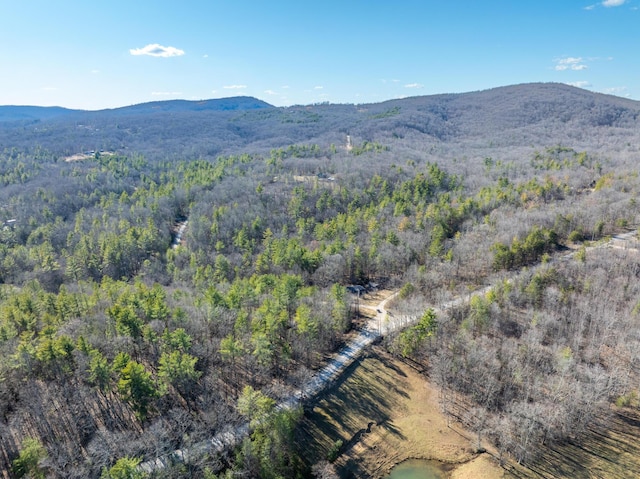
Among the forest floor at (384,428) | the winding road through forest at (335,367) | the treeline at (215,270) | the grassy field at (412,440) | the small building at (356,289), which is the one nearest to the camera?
the winding road through forest at (335,367)

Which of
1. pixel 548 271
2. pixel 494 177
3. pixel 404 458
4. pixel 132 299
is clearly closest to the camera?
pixel 404 458

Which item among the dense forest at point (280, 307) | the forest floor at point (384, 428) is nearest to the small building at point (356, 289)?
the dense forest at point (280, 307)

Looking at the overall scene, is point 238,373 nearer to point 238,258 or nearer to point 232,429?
point 232,429

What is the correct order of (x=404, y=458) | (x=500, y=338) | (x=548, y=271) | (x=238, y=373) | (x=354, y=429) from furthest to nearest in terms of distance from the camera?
(x=548, y=271) < (x=500, y=338) < (x=238, y=373) < (x=354, y=429) < (x=404, y=458)

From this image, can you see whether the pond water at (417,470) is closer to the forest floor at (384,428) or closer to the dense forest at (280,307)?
the forest floor at (384,428)

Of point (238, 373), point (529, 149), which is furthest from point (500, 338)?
point (529, 149)

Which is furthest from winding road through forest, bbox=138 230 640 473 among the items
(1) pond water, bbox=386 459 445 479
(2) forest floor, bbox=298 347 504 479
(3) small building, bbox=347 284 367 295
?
(1) pond water, bbox=386 459 445 479
